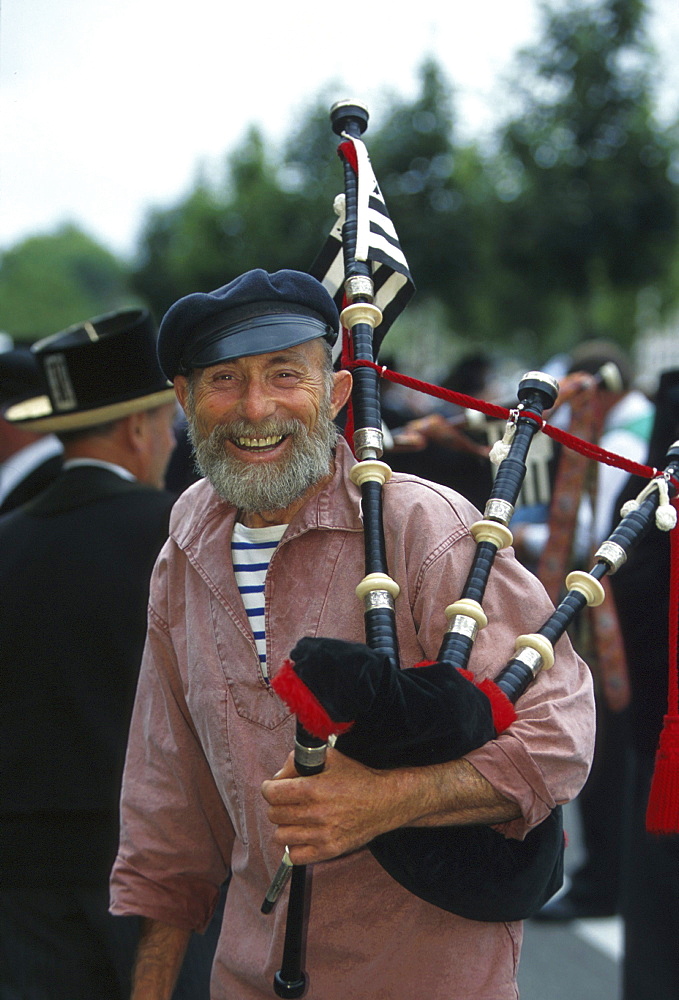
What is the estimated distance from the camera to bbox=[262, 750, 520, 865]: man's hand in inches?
57.8

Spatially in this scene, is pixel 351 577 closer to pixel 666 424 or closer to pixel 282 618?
pixel 282 618

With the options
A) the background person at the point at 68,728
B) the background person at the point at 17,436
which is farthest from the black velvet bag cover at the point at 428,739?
the background person at the point at 17,436

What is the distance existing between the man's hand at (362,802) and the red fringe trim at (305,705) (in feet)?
0.50

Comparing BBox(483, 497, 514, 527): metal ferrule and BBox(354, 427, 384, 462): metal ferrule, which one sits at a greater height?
BBox(354, 427, 384, 462): metal ferrule

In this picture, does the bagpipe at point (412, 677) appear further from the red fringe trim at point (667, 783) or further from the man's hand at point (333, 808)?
the red fringe trim at point (667, 783)

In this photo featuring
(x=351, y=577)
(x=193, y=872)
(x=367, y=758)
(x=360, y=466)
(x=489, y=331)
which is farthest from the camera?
(x=489, y=331)

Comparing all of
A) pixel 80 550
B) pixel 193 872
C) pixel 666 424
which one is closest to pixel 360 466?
pixel 193 872

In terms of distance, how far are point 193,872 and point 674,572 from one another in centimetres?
113

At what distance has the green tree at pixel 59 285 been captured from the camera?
58.3 metres

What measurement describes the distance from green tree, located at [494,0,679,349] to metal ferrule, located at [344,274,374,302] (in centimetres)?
1162

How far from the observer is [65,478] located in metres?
2.88

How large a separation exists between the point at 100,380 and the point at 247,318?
1311mm

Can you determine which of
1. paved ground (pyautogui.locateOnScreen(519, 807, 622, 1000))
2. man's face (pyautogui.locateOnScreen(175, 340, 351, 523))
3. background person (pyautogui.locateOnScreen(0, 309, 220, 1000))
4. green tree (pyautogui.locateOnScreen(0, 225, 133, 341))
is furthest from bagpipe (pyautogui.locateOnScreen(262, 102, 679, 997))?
green tree (pyautogui.locateOnScreen(0, 225, 133, 341))

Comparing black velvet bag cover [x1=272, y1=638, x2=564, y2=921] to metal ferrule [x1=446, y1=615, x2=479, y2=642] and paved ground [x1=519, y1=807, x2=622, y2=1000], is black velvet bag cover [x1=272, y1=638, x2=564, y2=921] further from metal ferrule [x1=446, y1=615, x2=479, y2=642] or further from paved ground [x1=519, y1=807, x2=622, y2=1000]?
paved ground [x1=519, y1=807, x2=622, y2=1000]
